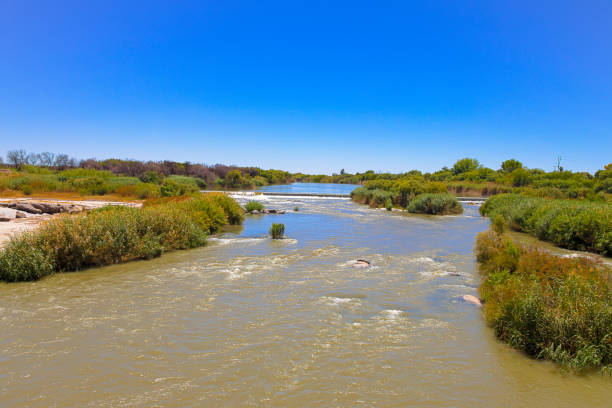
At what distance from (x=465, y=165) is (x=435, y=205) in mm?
75330

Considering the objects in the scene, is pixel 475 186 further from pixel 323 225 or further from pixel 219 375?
pixel 219 375

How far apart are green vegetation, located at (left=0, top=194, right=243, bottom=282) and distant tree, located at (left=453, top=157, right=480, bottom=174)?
96097mm

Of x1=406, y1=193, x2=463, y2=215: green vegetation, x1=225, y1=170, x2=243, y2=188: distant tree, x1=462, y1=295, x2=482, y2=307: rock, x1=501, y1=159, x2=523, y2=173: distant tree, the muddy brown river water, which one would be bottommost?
the muddy brown river water

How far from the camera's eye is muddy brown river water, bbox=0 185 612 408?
4789 mm

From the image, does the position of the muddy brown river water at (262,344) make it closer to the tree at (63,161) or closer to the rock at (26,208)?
the rock at (26,208)

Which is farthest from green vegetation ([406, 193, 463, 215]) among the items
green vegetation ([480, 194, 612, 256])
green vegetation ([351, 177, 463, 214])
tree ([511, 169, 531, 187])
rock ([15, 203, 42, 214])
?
tree ([511, 169, 531, 187])

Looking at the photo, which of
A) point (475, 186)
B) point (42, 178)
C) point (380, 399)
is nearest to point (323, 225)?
point (380, 399)

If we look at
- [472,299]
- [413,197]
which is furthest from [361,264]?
[413,197]

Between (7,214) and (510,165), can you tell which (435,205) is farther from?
(510,165)

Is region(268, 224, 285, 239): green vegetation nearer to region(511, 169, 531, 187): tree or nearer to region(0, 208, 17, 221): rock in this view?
region(0, 208, 17, 221): rock

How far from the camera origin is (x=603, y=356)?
5.32 m

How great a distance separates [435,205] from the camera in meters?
30.9

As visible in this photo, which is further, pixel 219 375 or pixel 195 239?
pixel 195 239

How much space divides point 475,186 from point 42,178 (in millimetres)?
59903
